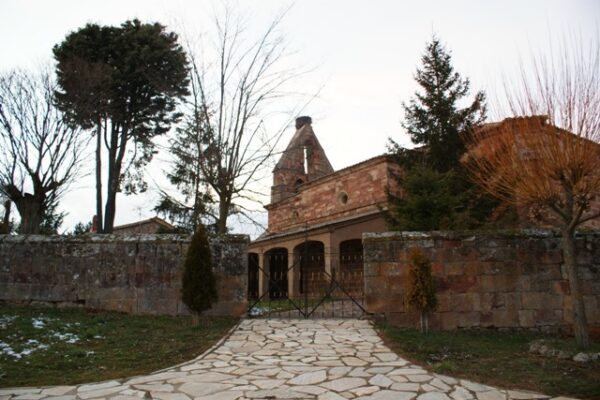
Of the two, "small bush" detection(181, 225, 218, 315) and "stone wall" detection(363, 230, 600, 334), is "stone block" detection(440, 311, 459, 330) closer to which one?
"stone wall" detection(363, 230, 600, 334)

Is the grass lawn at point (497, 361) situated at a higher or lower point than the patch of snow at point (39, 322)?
lower

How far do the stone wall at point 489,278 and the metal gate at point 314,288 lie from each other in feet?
3.14

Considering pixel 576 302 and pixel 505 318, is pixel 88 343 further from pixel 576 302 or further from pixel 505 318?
pixel 576 302

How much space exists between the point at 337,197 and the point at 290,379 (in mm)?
17367

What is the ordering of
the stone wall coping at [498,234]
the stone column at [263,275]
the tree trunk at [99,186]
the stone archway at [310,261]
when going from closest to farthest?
the stone wall coping at [498,234] < the stone archway at [310,261] < the tree trunk at [99,186] < the stone column at [263,275]

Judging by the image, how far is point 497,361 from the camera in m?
5.41

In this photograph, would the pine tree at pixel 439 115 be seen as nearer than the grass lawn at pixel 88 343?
No

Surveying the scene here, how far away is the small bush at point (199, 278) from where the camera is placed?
7.41m

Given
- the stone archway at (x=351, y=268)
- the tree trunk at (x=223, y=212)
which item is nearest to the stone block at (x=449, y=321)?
the stone archway at (x=351, y=268)

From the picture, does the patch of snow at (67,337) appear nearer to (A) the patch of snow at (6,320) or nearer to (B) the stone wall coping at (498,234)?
(A) the patch of snow at (6,320)

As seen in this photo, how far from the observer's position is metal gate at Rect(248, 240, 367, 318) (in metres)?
9.37

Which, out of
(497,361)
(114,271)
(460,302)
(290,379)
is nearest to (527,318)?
(460,302)

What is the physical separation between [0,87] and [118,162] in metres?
7.31

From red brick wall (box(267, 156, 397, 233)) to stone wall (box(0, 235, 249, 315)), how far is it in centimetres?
1001
